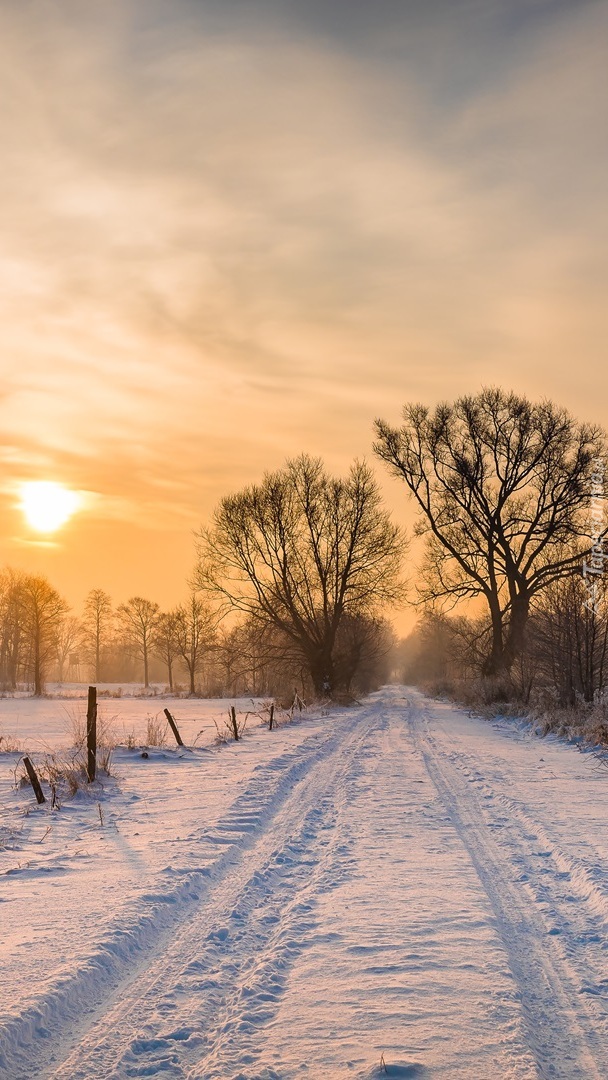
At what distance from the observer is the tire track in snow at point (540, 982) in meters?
3.76

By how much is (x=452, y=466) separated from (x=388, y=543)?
286 inches

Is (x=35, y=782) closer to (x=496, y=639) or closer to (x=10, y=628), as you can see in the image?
(x=496, y=639)

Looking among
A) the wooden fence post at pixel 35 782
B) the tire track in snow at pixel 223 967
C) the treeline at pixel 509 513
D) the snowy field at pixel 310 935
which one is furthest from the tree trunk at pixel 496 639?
the tire track in snow at pixel 223 967

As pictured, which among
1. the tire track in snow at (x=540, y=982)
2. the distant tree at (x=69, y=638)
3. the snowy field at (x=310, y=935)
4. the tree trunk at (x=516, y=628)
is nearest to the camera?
the tire track in snow at (x=540, y=982)

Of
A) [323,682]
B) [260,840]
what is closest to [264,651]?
[323,682]

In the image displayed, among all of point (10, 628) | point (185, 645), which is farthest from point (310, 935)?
point (10, 628)

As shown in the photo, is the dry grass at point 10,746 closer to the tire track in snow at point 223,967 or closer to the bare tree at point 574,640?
the tire track in snow at point 223,967

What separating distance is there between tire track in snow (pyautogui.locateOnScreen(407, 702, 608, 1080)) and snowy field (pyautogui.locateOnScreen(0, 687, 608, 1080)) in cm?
2

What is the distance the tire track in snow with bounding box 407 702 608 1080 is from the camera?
148 inches

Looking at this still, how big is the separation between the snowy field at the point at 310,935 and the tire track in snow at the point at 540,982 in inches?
0.7

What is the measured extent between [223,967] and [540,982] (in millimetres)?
1964

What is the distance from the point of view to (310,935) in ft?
18.2

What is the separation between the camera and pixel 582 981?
185 inches

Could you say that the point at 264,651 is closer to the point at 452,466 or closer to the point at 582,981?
the point at 452,466
